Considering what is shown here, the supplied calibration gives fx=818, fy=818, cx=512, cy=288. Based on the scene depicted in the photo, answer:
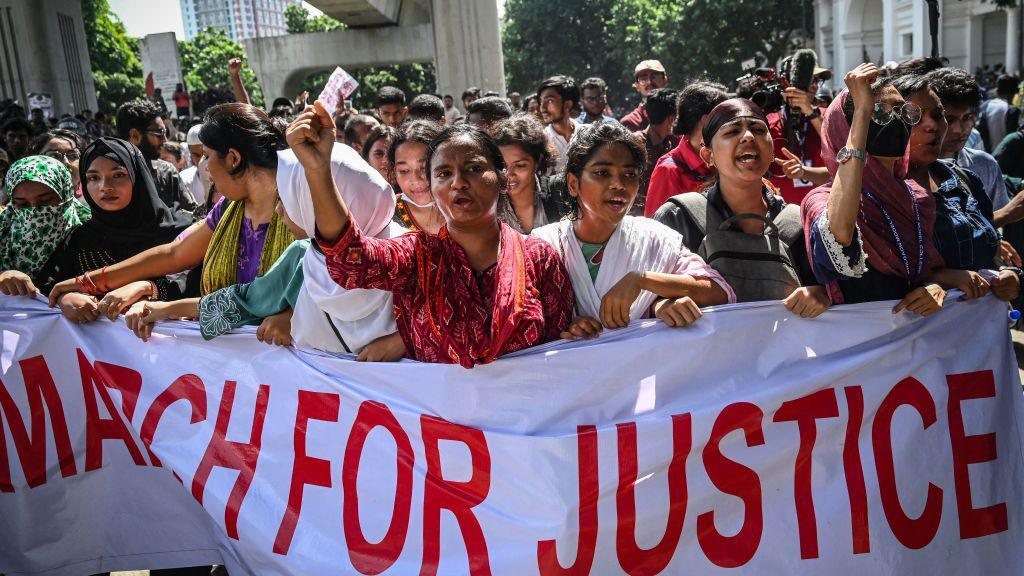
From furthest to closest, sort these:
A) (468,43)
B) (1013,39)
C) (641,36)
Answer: (641,36)
(1013,39)
(468,43)

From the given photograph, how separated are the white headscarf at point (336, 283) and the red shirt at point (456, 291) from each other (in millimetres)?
138

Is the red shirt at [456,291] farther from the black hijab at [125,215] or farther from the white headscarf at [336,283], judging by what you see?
the black hijab at [125,215]

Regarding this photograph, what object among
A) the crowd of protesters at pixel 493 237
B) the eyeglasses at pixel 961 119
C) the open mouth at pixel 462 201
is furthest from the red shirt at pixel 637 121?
the open mouth at pixel 462 201

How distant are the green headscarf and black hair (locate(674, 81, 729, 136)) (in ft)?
9.28

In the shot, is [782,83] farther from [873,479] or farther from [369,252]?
[369,252]

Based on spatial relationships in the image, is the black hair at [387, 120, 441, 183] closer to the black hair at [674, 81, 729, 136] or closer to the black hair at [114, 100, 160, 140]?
the black hair at [674, 81, 729, 136]

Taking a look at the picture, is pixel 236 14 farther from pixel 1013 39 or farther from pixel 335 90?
pixel 335 90

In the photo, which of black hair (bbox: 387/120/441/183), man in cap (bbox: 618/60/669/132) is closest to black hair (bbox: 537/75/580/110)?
man in cap (bbox: 618/60/669/132)

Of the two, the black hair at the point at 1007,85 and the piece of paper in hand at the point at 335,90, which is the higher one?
the piece of paper in hand at the point at 335,90

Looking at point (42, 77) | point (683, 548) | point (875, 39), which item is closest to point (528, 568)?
point (683, 548)

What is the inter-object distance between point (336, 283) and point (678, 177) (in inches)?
80.0

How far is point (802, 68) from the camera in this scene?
4.30 metres

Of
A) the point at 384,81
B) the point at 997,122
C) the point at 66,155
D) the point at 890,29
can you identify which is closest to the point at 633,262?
the point at 66,155

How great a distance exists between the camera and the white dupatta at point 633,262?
247 centimetres
